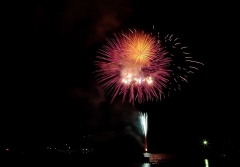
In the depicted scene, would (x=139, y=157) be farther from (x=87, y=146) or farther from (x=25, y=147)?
(x=87, y=146)

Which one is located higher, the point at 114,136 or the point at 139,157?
the point at 114,136

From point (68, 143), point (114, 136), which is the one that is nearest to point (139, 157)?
point (114, 136)

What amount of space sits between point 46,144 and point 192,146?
3647 inches

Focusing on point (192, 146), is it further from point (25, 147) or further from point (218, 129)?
point (25, 147)

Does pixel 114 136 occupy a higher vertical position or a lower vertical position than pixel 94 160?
higher

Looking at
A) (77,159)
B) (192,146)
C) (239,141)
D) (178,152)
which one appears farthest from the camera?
(178,152)

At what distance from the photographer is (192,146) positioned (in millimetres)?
169875

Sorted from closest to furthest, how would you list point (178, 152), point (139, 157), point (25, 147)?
point (139, 157)
point (25, 147)
point (178, 152)

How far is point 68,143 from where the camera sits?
12500 cm

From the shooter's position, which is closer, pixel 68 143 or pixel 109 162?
pixel 109 162

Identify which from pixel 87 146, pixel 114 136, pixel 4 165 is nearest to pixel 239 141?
pixel 114 136

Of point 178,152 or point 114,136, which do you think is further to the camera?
point 178,152

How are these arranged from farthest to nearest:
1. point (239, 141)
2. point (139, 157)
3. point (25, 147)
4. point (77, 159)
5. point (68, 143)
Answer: point (68, 143)
point (239, 141)
point (25, 147)
point (77, 159)
point (139, 157)

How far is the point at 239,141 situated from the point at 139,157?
66755 millimetres
